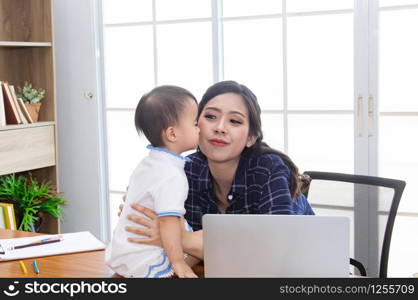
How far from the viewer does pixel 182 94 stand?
153 cm

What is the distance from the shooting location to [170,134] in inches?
59.7

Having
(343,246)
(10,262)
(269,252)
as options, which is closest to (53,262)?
(10,262)

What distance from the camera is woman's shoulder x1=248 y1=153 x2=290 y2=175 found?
1.88 metres

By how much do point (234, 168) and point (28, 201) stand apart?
6.75 feet

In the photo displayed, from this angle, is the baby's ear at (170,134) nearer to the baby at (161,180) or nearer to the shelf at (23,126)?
the baby at (161,180)

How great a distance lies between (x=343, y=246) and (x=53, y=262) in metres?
0.98

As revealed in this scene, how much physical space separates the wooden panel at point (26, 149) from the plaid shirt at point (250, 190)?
1898 millimetres

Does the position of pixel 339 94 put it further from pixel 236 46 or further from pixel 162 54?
pixel 162 54

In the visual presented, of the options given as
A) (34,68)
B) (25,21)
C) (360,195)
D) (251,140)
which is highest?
(25,21)

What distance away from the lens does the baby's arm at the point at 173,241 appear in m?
1.46

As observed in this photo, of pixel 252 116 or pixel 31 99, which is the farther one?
pixel 31 99

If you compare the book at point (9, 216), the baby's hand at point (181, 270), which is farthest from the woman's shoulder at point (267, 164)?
the book at point (9, 216)
